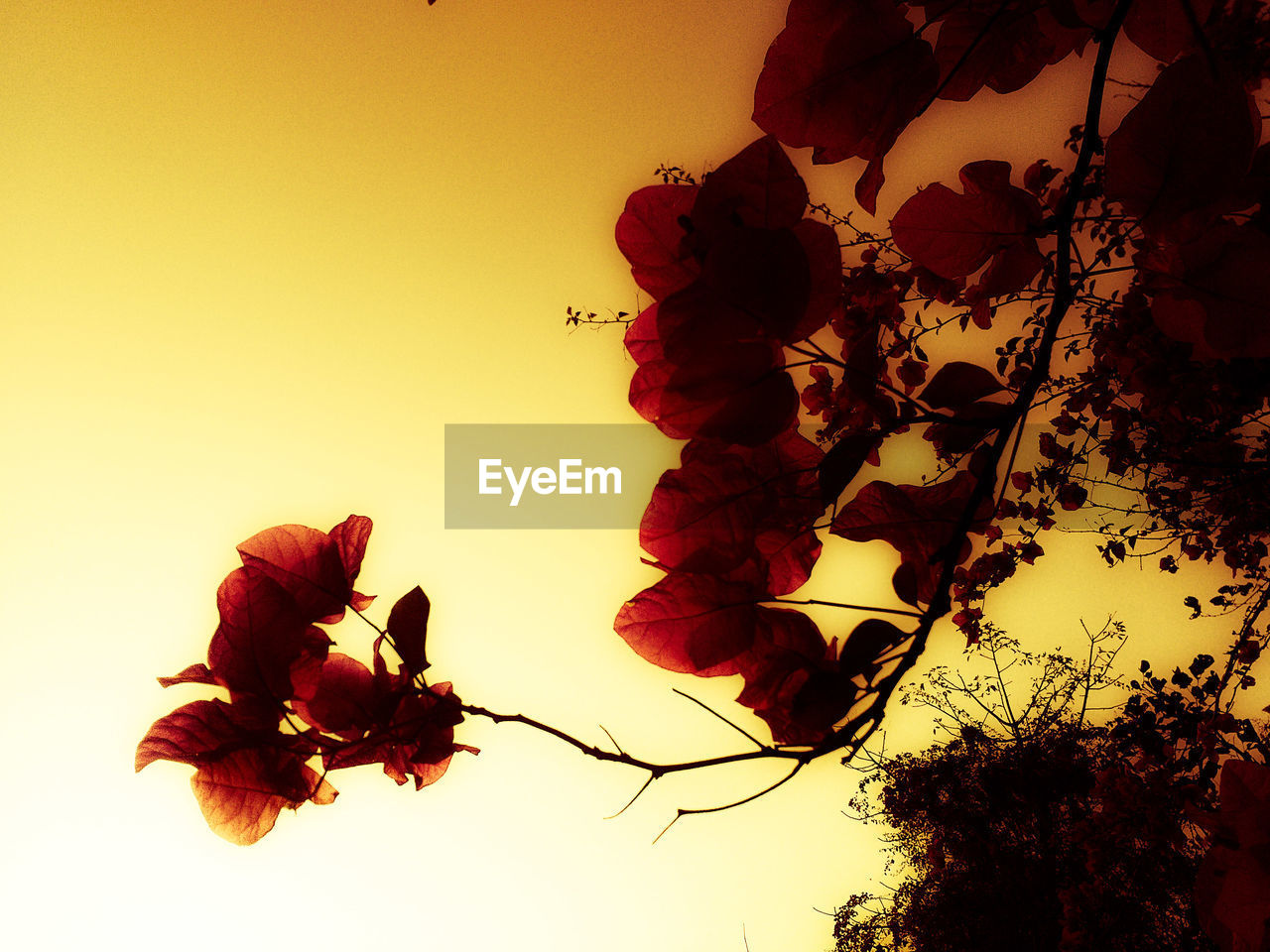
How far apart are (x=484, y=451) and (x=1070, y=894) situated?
1.31 meters

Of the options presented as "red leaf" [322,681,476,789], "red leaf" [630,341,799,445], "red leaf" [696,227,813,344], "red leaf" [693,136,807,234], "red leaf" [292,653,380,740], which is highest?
"red leaf" [693,136,807,234]

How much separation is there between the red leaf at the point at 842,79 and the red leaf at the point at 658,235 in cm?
5

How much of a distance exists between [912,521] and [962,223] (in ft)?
0.47

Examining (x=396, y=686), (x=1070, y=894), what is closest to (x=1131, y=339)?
(x=396, y=686)

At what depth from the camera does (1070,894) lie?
49.9 inches

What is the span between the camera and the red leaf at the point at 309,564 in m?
0.32

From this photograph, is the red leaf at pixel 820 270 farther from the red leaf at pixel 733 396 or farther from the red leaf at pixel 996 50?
the red leaf at pixel 996 50

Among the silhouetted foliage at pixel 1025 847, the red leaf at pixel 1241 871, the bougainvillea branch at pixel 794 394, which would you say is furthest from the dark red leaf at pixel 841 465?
the silhouetted foliage at pixel 1025 847

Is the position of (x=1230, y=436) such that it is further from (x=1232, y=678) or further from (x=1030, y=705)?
(x=1030, y=705)

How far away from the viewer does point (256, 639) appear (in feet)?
0.97

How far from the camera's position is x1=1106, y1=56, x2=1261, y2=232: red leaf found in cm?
23

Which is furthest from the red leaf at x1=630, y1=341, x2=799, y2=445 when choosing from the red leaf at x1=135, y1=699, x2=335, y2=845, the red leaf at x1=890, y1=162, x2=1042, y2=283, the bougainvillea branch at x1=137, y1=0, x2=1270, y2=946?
the red leaf at x1=135, y1=699, x2=335, y2=845

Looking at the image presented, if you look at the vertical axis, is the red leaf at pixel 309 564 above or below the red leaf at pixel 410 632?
above

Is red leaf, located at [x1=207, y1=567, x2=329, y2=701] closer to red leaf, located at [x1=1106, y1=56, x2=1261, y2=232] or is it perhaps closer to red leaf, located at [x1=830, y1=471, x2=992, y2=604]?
red leaf, located at [x1=830, y1=471, x2=992, y2=604]
